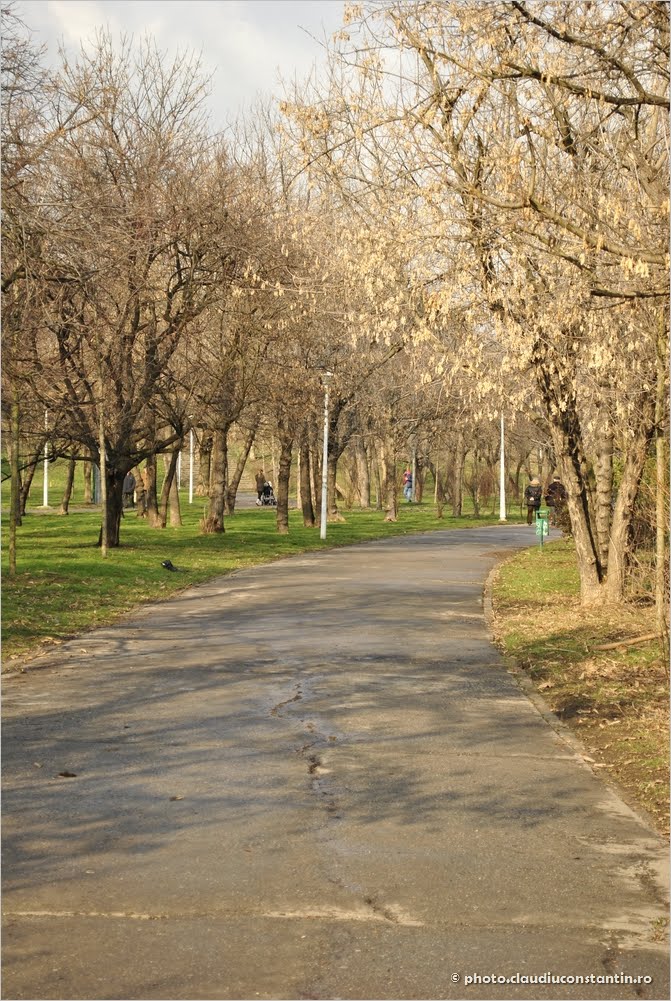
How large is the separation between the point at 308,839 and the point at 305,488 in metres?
40.1

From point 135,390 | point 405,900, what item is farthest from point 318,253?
point 405,900

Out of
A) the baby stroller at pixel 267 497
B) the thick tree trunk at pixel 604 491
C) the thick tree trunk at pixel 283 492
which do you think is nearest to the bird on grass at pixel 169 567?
the thick tree trunk at pixel 604 491

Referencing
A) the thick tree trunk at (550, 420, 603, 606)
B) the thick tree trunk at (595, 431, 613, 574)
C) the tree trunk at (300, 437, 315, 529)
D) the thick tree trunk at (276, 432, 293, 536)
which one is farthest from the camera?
the tree trunk at (300, 437, 315, 529)

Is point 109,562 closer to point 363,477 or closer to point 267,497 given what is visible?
point 267,497

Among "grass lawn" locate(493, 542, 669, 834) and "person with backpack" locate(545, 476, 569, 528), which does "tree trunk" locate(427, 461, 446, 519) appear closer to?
"person with backpack" locate(545, 476, 569, 528)

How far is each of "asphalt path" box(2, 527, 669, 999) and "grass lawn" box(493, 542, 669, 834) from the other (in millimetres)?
293

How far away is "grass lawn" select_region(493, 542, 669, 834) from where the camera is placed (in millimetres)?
9031

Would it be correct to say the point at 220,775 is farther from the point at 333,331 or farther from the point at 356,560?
the point at 333,331

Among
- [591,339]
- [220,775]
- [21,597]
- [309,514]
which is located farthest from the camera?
[309,514]

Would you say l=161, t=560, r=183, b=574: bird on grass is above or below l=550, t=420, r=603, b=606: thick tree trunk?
below

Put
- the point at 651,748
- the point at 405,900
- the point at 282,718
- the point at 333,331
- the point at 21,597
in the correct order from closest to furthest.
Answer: the point at 405,900, the point at 651,748, the point at 282,718, the point at 21,597, the point at 333,331

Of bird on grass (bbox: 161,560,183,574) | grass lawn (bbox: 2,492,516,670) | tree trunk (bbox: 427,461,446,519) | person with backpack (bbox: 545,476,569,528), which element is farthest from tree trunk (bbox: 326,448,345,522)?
bird on grass (bbox: 161,560,183,574)

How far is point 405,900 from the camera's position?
5.80 meters

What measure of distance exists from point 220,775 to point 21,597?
1190 centimetres
